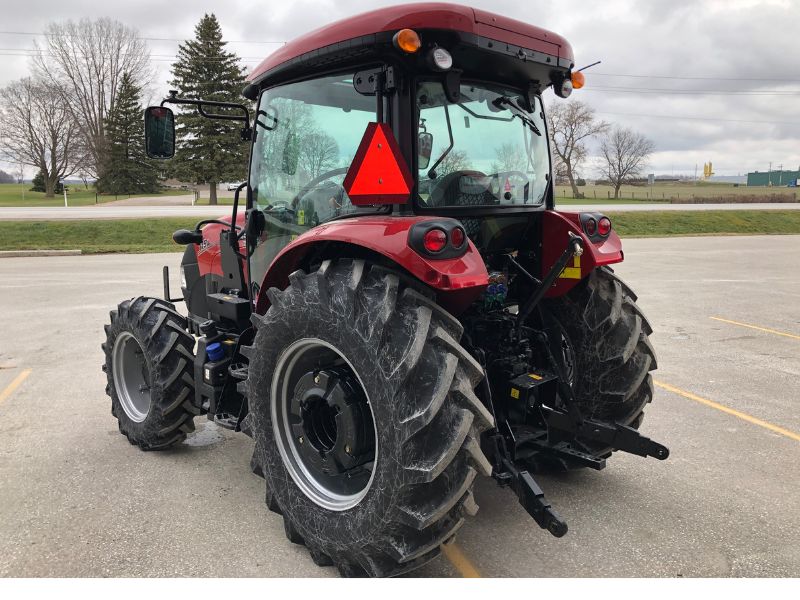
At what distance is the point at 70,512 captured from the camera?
11.0 ft

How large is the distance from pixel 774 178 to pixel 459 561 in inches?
4247

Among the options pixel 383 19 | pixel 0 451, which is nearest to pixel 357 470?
pixel 383 19

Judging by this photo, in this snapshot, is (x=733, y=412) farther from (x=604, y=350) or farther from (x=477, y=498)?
(x=477, y=498)

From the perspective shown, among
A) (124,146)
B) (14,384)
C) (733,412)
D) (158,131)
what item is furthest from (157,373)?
(124,146)

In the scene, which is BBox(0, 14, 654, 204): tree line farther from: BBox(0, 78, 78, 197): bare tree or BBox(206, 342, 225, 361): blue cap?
BBox(206, 342, 225, 361): blue cap

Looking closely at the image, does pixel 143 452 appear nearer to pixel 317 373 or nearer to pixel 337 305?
pixel 317 373

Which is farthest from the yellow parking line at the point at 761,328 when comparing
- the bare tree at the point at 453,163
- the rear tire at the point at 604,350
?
the bare tree at the point at 453,163

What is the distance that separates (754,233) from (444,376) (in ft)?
98.7

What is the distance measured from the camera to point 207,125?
1476 inches

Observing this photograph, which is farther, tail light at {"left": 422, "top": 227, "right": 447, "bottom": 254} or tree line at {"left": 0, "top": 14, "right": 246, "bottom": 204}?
tree line at {"left": 0, "top": 14, "right": 246, "bottom": 204}

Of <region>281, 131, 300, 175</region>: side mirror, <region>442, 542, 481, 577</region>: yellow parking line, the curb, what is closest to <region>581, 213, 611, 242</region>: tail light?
<region>281, 131, 300, 175</region>: side mirror

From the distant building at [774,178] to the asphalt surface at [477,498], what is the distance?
96644mm

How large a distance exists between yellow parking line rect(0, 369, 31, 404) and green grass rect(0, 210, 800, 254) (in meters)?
12.4

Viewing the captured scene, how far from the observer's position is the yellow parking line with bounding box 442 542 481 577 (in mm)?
2805
